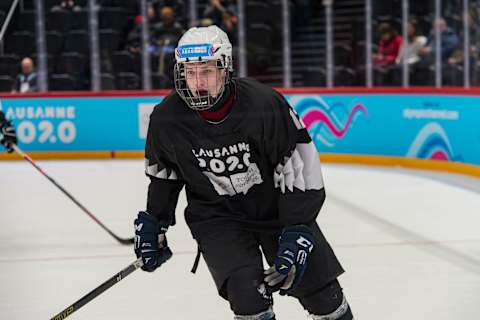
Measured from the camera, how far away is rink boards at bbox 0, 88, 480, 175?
8312mm

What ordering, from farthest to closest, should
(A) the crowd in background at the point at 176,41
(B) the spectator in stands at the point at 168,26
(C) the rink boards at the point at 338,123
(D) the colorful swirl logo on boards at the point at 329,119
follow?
(B) the spectator in stands at the point at 168,26 → (A) the crowd in background at the point at 176,41 → (D) the colorful swirl logo on boards at the point at 329,119 → (C) the rink boards at the point at 338,123

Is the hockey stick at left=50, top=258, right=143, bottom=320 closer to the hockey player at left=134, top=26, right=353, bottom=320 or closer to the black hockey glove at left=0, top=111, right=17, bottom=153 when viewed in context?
the hockey player at left=134, top=26, right=353, bottom=320

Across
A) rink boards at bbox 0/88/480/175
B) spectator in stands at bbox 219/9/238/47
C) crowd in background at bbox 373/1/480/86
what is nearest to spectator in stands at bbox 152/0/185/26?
spectator in stands at bbox 219/9/238/47

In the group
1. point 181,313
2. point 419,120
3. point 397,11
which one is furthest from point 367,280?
point 397,11

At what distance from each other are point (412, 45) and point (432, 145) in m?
1.56

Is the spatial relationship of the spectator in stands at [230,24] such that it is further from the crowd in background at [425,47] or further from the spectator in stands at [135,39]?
Result: the crowd in background at [425,47]

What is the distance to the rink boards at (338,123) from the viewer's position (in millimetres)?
8312

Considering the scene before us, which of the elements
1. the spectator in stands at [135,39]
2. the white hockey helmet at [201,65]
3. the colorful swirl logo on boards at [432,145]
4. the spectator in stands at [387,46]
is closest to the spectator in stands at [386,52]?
A: the spectator in stands at [387,46]

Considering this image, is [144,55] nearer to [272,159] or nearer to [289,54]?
[289,54]

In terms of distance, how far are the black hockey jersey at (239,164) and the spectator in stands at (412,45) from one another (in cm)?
738

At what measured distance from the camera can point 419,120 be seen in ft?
28.8

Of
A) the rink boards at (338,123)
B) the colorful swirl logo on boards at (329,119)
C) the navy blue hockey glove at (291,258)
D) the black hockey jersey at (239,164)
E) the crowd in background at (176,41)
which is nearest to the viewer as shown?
the navy blue hockey glove at (291,258)

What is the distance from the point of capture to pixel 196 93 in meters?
2.41

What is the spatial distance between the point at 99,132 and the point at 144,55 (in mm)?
909
